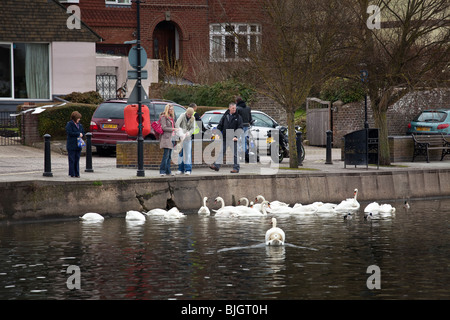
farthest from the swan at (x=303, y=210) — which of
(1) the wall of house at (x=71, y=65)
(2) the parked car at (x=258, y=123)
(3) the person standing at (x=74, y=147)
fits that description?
(1) the wall of house at (x=71, y=65)

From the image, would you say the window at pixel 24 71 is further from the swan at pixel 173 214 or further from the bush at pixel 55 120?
the swan at pixel 173 214

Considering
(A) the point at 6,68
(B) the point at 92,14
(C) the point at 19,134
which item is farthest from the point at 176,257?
(B) the point at 92,14

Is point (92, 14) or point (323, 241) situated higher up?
point (92, 14)

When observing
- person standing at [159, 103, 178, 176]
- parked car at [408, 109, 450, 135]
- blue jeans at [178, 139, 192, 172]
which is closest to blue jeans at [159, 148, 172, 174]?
person standing at [159, 103, 178, 176]

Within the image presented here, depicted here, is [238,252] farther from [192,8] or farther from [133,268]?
[192,8]

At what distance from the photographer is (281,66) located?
23.9 metres

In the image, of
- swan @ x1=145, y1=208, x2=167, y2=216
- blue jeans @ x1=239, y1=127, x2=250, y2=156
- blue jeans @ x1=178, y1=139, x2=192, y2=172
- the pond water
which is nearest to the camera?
the pond water

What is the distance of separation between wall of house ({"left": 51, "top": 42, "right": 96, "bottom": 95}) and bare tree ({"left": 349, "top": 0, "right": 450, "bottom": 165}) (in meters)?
14.0

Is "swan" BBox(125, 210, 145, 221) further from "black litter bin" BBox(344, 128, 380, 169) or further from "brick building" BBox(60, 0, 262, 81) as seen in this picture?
"brick building" BBox(60, 0, 262, 81)

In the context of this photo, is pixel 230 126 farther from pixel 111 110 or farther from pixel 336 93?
pixel 336 93

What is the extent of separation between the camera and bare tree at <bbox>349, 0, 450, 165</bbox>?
24.5 metres

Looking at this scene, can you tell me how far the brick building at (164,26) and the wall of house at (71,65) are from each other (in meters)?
6.47

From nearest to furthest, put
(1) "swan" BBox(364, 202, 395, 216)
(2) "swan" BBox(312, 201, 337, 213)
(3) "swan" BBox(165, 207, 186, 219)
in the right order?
(3) "swan" BBox(165, 207, 186, 219) → (1) "swan" BBox(364, 202, 395, 216) → (2) "swan" BBox(312, 201, 337, 213)

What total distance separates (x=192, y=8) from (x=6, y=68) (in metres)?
13.8
